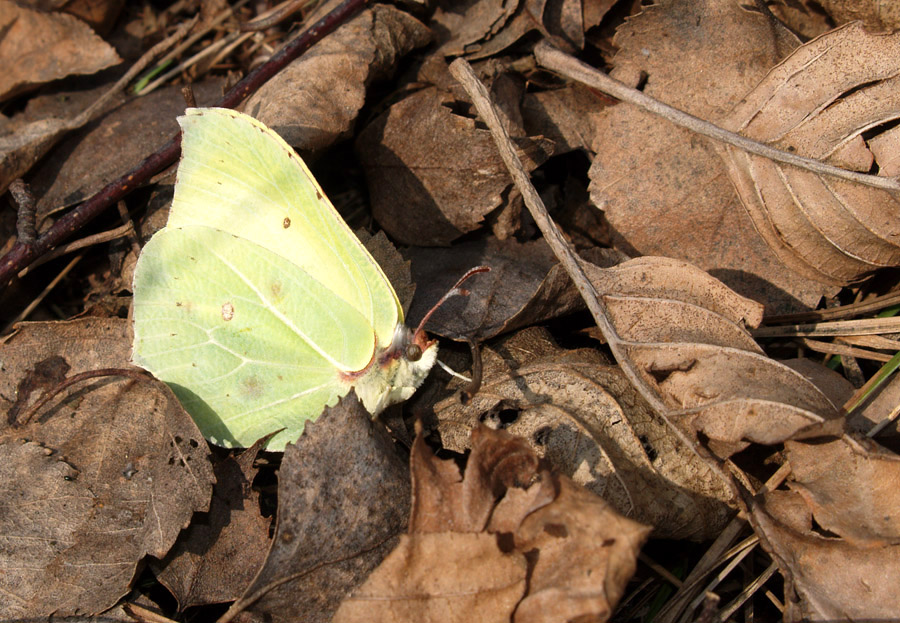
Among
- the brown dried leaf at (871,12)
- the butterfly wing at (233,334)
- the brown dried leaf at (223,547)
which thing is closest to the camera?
the brown dried leaf at (223,547)

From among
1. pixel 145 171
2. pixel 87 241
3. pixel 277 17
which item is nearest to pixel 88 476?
pixel 87 241

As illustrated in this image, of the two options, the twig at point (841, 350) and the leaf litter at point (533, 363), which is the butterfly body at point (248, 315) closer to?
the leaf litter at point (533, 363)

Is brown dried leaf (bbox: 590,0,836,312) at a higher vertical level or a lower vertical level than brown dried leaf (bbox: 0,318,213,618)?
higher

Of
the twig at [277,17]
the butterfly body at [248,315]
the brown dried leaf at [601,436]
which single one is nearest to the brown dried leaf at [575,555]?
the brown dried leaf at [601,436]

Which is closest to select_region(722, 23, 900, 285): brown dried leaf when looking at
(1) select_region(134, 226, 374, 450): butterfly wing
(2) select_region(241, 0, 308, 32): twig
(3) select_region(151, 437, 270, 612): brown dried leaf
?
(1) select_region(134, 226, 374, 450): butterfly wing

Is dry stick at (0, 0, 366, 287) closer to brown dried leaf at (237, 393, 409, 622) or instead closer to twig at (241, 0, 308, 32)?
twig at (241, 0, 308, 32)

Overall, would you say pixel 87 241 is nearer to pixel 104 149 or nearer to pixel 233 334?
pixel 104 149
